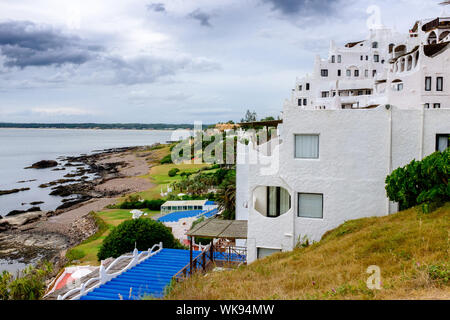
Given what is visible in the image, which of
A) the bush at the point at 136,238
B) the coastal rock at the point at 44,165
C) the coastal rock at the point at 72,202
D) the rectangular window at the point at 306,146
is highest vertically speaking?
the rectangular window at the point at 306,146

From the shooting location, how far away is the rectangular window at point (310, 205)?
51.7ft

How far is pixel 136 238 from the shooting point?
22.3 m

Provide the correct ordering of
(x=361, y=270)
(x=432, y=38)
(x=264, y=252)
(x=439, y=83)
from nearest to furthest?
1. (x=361, y=270)
2. (x=264, y=252)
3. (x=439, y=83)
4. (x=432, y=38)

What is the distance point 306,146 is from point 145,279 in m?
9.26

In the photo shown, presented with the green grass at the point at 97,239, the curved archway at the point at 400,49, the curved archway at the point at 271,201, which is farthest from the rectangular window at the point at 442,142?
the curved archway at the point at 400,49

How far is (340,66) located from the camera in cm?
5366

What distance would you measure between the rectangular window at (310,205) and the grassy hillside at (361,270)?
6.93 feet

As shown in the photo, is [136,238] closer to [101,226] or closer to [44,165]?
[101,226]

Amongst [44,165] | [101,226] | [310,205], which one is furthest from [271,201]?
[44,165]

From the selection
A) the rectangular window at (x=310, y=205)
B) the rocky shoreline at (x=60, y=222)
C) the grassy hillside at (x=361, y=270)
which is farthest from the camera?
the rocky shoreline at (x=60, y=222)

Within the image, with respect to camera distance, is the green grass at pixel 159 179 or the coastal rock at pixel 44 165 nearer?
the green grass at pixel 159 179

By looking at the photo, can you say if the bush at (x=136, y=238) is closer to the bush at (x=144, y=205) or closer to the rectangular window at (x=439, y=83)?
the rectangular window at (x=439, y=83)

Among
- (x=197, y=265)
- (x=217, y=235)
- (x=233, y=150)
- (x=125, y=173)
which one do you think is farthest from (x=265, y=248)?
(x=125, y=173)

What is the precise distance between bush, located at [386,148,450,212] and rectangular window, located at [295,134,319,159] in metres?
3.23
